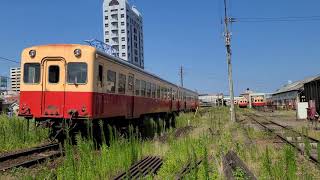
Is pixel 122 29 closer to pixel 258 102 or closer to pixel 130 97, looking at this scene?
pixel 258 102

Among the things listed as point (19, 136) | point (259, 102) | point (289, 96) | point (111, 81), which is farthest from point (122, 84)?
point (289, 96)

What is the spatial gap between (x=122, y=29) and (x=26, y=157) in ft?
416

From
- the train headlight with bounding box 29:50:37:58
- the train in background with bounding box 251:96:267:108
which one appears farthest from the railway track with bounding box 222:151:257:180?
the train in background with bounding box 251:96:267:108

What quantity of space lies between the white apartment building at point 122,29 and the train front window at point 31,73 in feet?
385

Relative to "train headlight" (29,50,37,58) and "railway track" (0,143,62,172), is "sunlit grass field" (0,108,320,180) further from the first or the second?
"train headlight" (29,50,37,58)

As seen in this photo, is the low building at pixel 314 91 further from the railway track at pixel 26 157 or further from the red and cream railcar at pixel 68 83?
the railway track at pixel 26 157

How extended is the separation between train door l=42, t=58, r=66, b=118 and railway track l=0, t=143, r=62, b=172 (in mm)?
1167

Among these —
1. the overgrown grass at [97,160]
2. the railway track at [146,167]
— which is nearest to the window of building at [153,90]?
the overgrown grass at [97,160]


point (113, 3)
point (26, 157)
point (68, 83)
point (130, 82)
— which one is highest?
point (113, 3)

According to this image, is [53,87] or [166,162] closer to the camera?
[166,162]

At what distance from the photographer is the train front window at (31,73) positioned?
13.6m

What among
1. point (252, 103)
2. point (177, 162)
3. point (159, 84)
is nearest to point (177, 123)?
point (159, 84)

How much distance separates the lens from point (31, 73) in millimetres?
13711

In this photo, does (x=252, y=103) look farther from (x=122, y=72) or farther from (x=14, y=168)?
(x=14, y=168)
